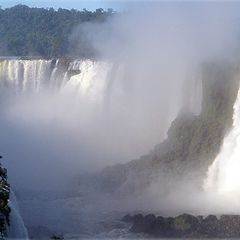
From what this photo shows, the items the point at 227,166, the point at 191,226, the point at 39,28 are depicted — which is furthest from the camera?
the point at 39,28

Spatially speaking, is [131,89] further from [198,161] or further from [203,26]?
[198,161]

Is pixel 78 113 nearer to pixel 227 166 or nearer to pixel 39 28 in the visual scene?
pixel 227 166

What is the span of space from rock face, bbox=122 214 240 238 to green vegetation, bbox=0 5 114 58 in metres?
30.9

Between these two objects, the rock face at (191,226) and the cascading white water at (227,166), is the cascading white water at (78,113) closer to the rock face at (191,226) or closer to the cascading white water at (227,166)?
the cascading white water at (227,166)

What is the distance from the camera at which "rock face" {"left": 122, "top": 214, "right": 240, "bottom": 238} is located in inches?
533

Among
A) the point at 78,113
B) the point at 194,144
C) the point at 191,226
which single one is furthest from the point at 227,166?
the point at 78,113

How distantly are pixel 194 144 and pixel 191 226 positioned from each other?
189 inches

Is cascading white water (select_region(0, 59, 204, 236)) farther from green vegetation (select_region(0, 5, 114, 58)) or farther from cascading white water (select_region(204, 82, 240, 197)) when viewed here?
green vegetation (select_region(0, 5, 114, 58))

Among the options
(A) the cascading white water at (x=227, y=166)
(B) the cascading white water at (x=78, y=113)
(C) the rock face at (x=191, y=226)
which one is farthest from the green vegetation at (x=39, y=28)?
(C) the rock face at (x=191, y=226)

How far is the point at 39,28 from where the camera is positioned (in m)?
57.2

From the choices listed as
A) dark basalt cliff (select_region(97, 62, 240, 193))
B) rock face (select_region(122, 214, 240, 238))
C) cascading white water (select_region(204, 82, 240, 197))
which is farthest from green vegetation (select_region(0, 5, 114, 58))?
rock face (select_region(122, 214, 240, 238))

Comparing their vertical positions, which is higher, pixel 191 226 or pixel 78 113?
pixel 78 113

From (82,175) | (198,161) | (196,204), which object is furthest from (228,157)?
(82,175)

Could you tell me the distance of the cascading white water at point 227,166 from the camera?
17.0m
